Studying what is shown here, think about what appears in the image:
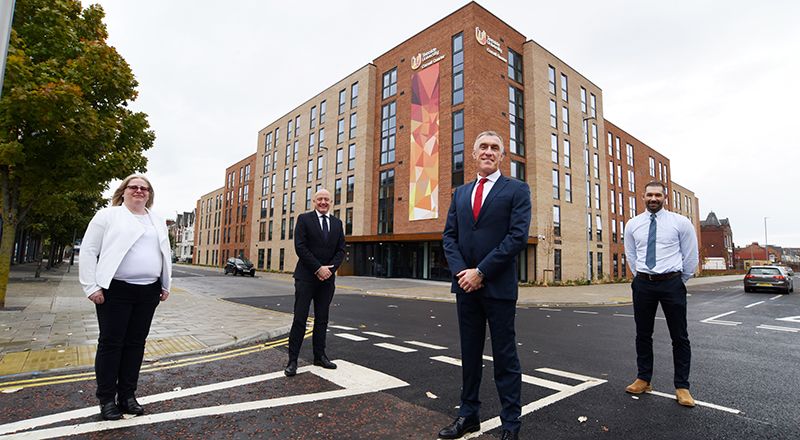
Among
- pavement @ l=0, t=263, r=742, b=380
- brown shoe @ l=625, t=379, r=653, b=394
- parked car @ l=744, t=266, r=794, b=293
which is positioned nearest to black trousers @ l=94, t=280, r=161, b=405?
pavement @ l=0, t=263, r=742, b=380

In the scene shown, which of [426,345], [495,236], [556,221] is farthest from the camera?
[556,221]

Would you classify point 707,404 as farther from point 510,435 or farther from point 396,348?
point 396,348

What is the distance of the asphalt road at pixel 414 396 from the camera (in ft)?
9.66

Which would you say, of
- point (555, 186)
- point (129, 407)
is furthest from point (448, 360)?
point (555, 186)

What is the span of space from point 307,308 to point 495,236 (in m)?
2.65

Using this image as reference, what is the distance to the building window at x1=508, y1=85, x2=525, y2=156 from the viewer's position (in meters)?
28.5

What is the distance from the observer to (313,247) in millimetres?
4727

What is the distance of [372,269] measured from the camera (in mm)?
33719

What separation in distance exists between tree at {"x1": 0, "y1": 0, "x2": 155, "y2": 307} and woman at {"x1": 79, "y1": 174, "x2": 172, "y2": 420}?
6.75 m

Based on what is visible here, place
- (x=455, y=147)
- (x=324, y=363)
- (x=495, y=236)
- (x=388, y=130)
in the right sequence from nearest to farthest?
(x=495, y=236), (x=324, y=363), (x=455, y=147), (x=388, y=130)

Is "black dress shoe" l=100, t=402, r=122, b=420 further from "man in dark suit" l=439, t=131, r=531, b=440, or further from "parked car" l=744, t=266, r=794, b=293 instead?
"parked car" l=744, t=266, r=794, b=293

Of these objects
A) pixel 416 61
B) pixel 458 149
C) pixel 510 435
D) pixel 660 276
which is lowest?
pixel 510 435

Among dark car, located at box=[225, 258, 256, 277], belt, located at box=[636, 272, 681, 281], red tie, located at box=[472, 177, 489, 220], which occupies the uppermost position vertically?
red tie, located at box=[472, 177, 489, 220]

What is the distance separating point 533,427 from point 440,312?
8192 mm
